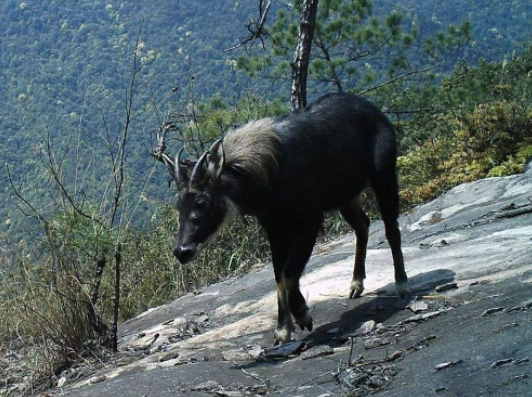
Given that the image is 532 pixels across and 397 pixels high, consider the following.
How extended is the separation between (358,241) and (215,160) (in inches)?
80.8

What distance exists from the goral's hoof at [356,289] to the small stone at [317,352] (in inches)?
57.6

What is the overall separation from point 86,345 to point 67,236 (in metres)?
1.01

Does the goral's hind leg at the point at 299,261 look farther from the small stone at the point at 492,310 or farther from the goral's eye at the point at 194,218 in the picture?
the small stone at the point at 492,310

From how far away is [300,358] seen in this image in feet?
19.1

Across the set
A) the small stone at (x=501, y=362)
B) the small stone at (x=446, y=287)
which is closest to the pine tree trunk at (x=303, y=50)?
the small stone at (x=446, y=287)

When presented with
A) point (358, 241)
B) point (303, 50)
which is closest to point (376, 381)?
point (358, 241)

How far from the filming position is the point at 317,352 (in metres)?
5.81

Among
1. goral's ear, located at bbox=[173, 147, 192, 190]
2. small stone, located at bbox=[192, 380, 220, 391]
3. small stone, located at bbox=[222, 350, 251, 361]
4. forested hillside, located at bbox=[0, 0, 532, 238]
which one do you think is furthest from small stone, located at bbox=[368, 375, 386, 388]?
forested hillside, located at bbox=[0, 0, 532, 238]

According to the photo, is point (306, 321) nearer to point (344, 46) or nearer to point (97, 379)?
point (97, 379)

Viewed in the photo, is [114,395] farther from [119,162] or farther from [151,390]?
[119,162]

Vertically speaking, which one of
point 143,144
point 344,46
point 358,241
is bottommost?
point 358,241

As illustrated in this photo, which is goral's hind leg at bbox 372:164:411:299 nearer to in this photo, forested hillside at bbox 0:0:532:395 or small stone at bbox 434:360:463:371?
forested hillside at bbox 0:0:532:395

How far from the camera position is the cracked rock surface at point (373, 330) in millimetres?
4543

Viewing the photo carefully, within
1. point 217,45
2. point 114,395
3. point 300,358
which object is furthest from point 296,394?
point 217,45
